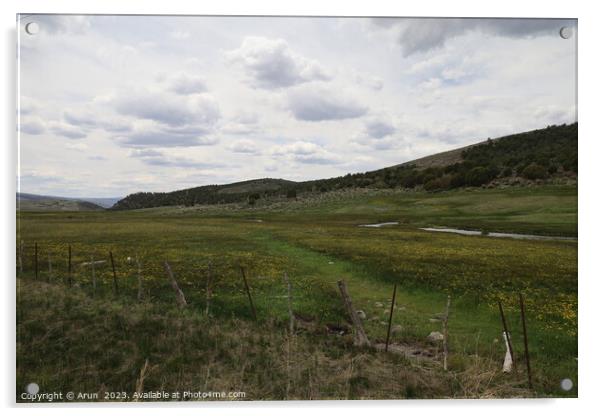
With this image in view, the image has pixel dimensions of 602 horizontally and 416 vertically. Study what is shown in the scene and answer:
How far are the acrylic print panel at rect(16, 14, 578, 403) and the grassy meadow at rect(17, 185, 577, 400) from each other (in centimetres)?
5

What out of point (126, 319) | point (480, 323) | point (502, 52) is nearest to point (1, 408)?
point (126, 319)

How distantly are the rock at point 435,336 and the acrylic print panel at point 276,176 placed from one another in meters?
0.13

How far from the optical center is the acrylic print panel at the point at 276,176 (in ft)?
23.3

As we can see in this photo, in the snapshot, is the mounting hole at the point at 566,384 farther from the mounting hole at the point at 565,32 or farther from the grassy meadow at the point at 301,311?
the mounting hole at the point at 565,32

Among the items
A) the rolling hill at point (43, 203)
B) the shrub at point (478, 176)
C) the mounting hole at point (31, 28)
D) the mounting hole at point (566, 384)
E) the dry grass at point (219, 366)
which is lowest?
the mounting hole at point (566, 384)

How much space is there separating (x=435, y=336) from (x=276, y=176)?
22.1 feet

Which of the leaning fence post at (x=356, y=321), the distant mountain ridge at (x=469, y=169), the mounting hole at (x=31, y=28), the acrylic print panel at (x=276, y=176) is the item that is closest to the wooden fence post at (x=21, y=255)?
the acrylic print panel at (x=276, y=176)

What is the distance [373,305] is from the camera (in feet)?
32.4

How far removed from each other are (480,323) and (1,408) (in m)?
12.2

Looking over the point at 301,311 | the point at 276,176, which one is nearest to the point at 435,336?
the point at 301,311

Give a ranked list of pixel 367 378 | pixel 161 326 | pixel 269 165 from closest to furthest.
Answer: pixel 367 378 → pixel 161 326 → pixel 269 165

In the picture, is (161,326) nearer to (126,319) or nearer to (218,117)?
(126,319)

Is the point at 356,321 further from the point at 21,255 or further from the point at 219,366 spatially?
the point at 21,255

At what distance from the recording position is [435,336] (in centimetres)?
848
